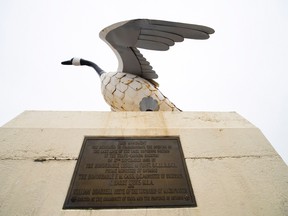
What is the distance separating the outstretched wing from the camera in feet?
12.2

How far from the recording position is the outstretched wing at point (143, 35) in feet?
12.2

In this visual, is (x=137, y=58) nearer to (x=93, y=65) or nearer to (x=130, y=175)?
(x=93, y=65)

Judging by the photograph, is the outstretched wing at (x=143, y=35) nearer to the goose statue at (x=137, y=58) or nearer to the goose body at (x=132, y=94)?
the goose statue at (x=137, y=58)

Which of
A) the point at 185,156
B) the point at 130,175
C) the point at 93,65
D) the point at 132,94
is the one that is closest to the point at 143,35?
the point at 132,94

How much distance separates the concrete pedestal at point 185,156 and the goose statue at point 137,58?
60.6 inches

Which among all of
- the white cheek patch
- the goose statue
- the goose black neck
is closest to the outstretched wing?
the goose statue

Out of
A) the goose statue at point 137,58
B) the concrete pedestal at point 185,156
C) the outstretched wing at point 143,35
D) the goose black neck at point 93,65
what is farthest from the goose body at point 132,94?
the concrete pedestal at point 185,156

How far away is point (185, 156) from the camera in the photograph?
2.36m

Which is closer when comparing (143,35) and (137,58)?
(143,35)

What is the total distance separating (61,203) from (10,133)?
47.9 inches

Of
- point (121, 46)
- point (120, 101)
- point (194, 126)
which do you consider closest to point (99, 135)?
point (194, 126)

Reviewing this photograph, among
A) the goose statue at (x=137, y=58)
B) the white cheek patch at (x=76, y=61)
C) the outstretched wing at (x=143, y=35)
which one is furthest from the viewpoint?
the white cheek patch at (x=76, y=61)

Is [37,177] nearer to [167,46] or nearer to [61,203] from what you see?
[61,203]

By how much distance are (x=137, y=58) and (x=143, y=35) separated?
0.77 metres
